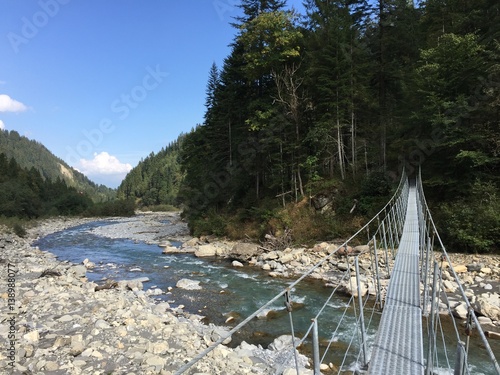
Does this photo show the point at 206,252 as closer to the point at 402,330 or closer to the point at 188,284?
the point at 188,284

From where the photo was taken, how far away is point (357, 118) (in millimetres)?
16688

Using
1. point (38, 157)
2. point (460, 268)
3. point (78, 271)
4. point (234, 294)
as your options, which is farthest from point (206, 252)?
point (38, 157)

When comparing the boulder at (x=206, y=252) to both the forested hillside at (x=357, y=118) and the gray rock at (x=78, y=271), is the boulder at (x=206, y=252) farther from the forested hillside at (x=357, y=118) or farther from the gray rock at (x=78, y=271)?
the gray rock at (x=78, y=271)

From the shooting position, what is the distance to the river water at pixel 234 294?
612 centimetres

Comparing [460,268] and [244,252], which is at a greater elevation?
[460,268]

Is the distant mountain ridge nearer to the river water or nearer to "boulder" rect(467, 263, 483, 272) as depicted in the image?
the river water

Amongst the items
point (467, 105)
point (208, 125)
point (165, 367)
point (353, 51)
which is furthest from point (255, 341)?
point (208, 125)

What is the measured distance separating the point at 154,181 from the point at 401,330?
3494 inches

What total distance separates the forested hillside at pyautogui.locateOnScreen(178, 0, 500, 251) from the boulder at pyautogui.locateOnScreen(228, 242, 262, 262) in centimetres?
171

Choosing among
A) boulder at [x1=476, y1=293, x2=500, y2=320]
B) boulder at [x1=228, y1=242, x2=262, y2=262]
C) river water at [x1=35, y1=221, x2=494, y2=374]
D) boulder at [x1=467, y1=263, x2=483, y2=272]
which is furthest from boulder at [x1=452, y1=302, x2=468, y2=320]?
boulder at [x1=228, y1=242, x2=262, y2=262]

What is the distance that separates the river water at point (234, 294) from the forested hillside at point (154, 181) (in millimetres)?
54666

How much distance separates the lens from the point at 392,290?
4.11 m

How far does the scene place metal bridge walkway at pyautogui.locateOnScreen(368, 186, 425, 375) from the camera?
104 inches

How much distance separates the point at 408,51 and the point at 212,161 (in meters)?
14.6
